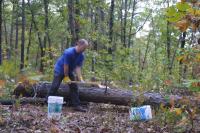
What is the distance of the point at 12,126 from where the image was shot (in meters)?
5.91

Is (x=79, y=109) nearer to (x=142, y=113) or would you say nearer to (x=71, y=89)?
(x=71, y=89)

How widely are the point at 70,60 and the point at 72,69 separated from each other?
1.07 feet

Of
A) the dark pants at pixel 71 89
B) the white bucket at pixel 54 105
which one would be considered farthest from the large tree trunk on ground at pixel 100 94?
the white bucket at pixel 54 105

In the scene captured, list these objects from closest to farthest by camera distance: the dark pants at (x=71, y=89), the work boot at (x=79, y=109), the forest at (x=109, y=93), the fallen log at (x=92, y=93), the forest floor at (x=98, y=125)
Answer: the forest at (x=109, y=93) < the forest floor at (x=98, y=125) < the work boot at (x=79, y=109) < the dark pants at (x=71, y=89) < the fallen log at (x=92, y=93)

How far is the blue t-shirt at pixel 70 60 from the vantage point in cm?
885

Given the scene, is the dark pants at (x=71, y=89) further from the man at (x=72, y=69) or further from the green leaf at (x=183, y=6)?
the green leaf at (x=183, y=6)

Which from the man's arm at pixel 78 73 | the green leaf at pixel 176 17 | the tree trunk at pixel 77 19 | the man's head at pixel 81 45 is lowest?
the man's arm at pixel 78 73

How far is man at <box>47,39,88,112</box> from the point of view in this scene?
28.9ft

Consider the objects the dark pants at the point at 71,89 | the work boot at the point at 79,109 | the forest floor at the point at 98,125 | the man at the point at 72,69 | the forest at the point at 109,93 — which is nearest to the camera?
the forest at the point at 109,93

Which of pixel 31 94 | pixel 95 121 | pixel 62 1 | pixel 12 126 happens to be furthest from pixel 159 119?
pixel 62 1

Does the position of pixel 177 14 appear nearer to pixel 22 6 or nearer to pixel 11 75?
pixel 11 75

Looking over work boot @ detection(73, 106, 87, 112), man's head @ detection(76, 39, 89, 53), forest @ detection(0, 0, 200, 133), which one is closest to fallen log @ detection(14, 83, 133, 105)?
forest @ detection(0, 0, 200, 133)

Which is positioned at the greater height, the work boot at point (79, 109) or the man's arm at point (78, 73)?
the man's arm at point (78, 73)

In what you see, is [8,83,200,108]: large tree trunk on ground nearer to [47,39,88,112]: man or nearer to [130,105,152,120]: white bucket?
[47,39,88,112]: man
